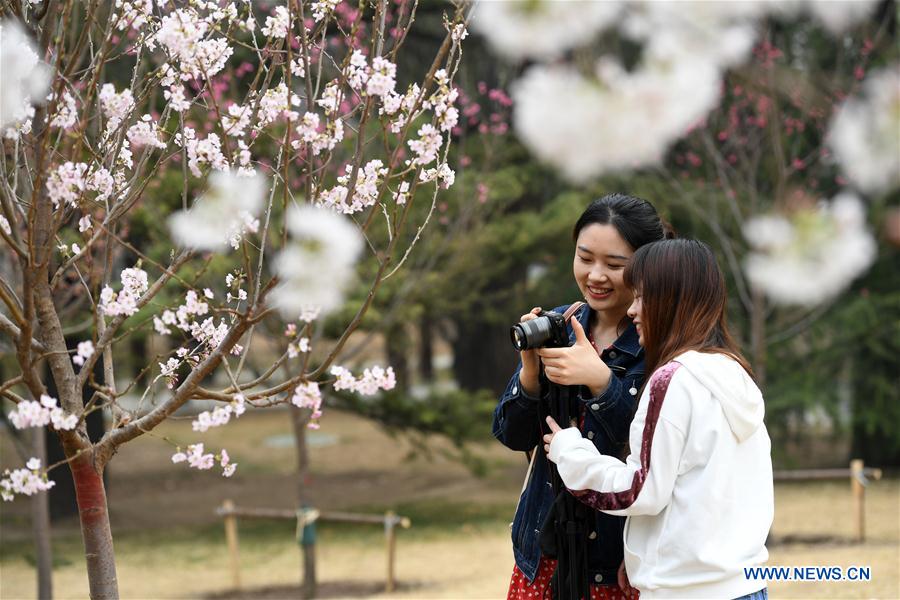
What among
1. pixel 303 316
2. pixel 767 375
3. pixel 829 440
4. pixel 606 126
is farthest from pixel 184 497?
pixel 606 126

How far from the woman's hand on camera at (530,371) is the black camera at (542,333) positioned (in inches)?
1.6

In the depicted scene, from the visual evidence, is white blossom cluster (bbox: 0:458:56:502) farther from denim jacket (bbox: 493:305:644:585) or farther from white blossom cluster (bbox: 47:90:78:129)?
denim jacket (bbox: 493:305:644:585)

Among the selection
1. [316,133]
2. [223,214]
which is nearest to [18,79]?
[223,214]

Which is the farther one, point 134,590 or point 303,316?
point 134,590

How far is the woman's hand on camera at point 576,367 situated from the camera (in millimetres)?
2061

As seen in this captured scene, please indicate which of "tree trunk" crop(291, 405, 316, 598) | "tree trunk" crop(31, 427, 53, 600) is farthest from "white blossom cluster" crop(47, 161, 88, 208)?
"tree trunk" crop(291, 405, 316, 598)

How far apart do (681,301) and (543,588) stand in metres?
0.72

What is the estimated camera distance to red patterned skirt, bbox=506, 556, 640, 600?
7.05ft

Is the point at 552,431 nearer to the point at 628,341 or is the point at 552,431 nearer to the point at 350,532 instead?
the point at 628,341

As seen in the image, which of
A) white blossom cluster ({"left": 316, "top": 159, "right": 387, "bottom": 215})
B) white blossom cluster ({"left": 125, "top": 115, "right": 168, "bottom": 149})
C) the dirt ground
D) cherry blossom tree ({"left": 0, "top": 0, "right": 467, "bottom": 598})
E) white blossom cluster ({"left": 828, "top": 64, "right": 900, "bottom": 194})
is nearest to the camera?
white blossom cluster ({"left": 828, "top": 64, "right": 900, "bottom": 194})

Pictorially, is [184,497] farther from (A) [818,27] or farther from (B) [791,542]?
(A) [818,27]

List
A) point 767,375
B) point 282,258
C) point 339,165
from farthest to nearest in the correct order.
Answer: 1. point 767,375
2. point 339,165
3. point 282,258

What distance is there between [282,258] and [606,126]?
79 cm

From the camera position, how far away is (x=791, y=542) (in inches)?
318
